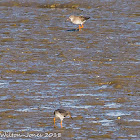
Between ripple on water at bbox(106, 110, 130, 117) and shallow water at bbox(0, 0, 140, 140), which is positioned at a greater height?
shallow water at bbox(0, 0, 140, 140)

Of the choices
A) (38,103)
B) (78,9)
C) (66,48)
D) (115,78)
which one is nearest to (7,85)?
(38,103)

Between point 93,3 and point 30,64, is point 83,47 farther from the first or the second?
point 93,3

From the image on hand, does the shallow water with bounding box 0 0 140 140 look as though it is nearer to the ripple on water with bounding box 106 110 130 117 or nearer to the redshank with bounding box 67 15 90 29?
the ripple on water with bounding box 106 110 130 117

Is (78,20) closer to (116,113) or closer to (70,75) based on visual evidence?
(70,75)

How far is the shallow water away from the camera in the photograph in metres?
10.8

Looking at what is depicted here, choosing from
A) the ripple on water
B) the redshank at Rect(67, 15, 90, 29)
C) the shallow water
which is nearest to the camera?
the shallow water

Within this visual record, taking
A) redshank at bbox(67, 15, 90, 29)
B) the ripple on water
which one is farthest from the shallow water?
redshank at bbox(67, 15, 90, 29)

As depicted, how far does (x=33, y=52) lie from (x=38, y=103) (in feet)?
19.4

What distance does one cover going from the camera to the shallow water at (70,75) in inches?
424

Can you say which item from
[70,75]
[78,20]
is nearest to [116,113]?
[70,75]

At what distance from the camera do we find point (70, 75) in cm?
1485

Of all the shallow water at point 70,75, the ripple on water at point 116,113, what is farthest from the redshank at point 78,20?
the ripple on water at point 116,113

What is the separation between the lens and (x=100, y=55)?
57.4 ft

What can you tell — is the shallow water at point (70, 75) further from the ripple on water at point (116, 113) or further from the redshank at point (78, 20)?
the redshank at point (78, 20)
